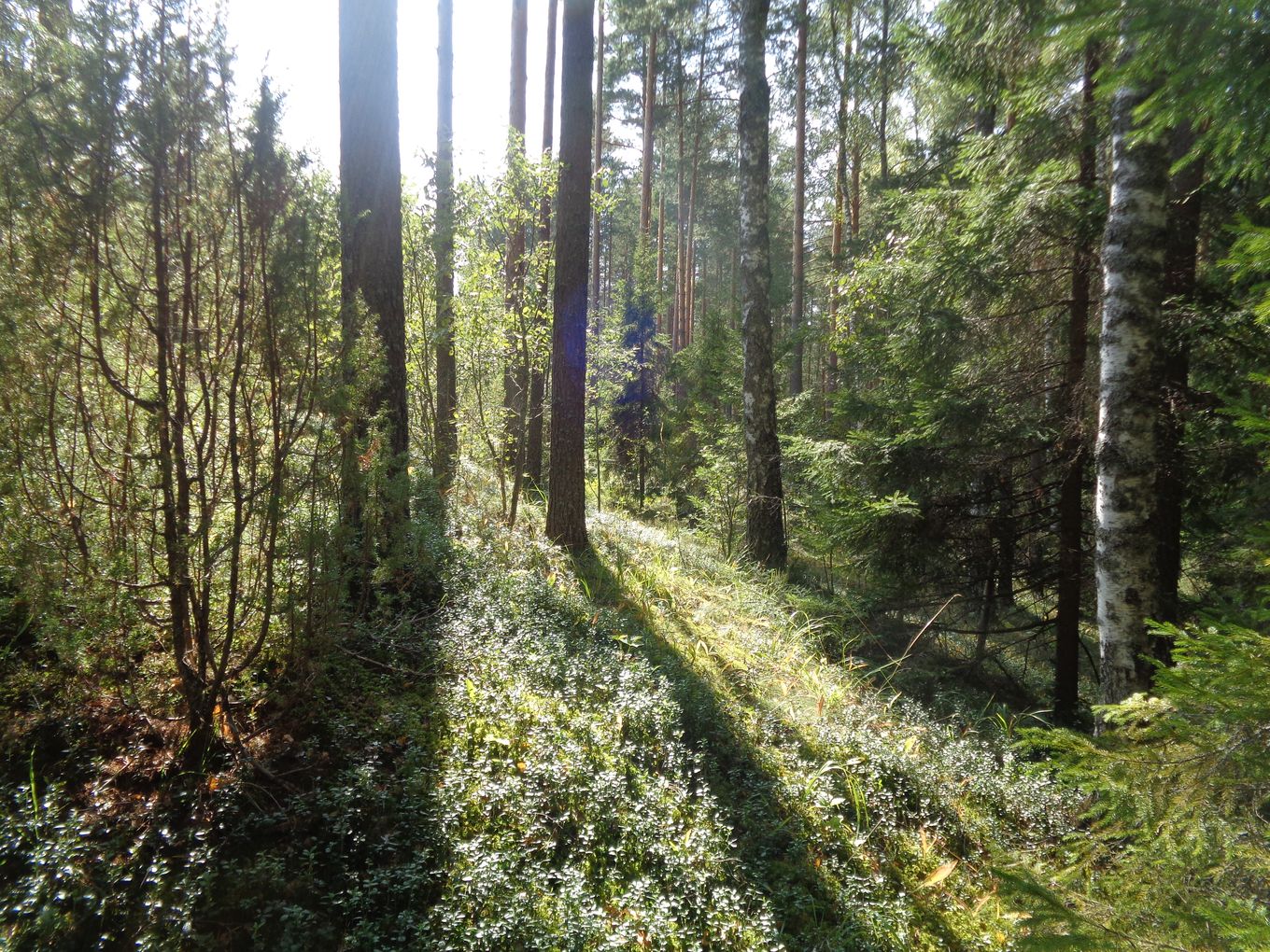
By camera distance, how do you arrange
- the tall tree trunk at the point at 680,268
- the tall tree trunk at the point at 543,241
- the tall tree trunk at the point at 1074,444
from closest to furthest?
the tall tree trunk at the point at 1074,444 < the tall tree trunk at the point at 543,241 < the tall tree trunk at the point at 680,268

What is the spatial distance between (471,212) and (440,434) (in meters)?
2.69

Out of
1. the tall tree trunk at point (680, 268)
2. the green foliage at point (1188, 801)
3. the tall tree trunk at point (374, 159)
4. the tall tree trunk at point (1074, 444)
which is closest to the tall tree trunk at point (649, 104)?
the tall tree trunk at point (680, 268)

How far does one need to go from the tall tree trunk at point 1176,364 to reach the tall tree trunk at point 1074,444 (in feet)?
2.06

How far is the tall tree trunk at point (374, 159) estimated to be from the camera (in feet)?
17.3

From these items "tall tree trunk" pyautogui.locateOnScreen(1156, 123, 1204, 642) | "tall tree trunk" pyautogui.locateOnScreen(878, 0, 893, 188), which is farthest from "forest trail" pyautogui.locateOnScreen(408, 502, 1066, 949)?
"tall tree trunk" pyautogui.locateOnScreen(878, 0, 893, 188)

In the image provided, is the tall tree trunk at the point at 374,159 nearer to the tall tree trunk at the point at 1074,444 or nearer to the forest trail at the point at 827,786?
the forest trail at the point at 827,786

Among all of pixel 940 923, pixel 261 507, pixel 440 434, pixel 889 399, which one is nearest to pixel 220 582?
pixel 261 507

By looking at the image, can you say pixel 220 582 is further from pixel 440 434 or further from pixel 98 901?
pixel 440 434

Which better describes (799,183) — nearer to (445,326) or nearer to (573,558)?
(445,326)

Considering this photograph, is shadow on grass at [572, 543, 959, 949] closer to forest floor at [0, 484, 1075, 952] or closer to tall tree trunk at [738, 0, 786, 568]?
forest floor at [0, 484, 1075, 952]

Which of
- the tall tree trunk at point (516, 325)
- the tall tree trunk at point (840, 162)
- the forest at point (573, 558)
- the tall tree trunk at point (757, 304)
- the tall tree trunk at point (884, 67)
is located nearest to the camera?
the forest at point (573, 558)

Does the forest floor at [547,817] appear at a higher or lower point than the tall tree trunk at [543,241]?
lower

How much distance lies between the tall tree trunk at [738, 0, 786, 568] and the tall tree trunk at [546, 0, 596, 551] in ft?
7.09

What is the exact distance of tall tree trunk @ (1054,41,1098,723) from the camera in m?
5.54
